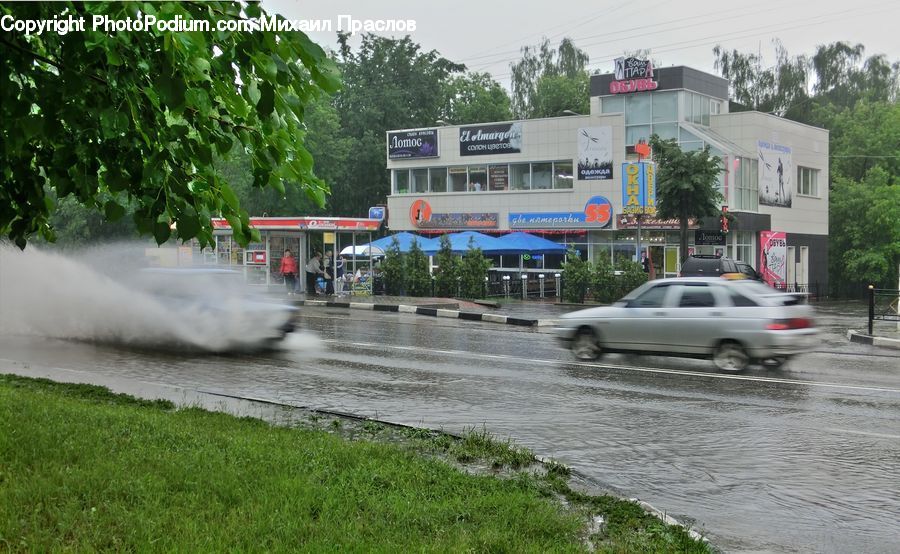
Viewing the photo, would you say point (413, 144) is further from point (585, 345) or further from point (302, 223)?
point (585, 345)

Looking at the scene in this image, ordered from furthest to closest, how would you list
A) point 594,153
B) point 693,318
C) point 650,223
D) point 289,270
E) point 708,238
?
point 594,153 < point 708,238 < point 650,223 < point 289,270 < point 693,318

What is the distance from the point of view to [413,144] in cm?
5375

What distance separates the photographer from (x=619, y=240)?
46219 mm

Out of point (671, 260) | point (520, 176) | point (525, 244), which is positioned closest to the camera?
point (525, 244)

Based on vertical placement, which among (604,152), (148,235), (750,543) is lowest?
(750,543)

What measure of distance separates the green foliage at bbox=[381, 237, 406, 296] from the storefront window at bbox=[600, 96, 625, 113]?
17275 mm

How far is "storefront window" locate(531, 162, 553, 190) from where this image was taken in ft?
160

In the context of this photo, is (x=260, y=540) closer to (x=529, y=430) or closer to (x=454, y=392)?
(x=529, y=430)

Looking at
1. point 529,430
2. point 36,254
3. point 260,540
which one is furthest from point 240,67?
point 36,254

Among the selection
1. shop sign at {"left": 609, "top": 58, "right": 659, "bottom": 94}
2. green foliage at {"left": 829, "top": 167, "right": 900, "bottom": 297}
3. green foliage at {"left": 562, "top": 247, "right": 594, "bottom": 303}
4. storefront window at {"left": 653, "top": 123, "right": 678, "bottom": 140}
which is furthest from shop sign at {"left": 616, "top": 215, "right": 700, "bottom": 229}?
green foliage at {"left": 829, "top": 167, "right": 900, "bottom": 297}

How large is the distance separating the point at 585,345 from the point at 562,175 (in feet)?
107

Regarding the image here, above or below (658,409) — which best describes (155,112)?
above

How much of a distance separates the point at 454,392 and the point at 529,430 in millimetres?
2837

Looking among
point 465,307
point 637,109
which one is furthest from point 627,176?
point 465,307
